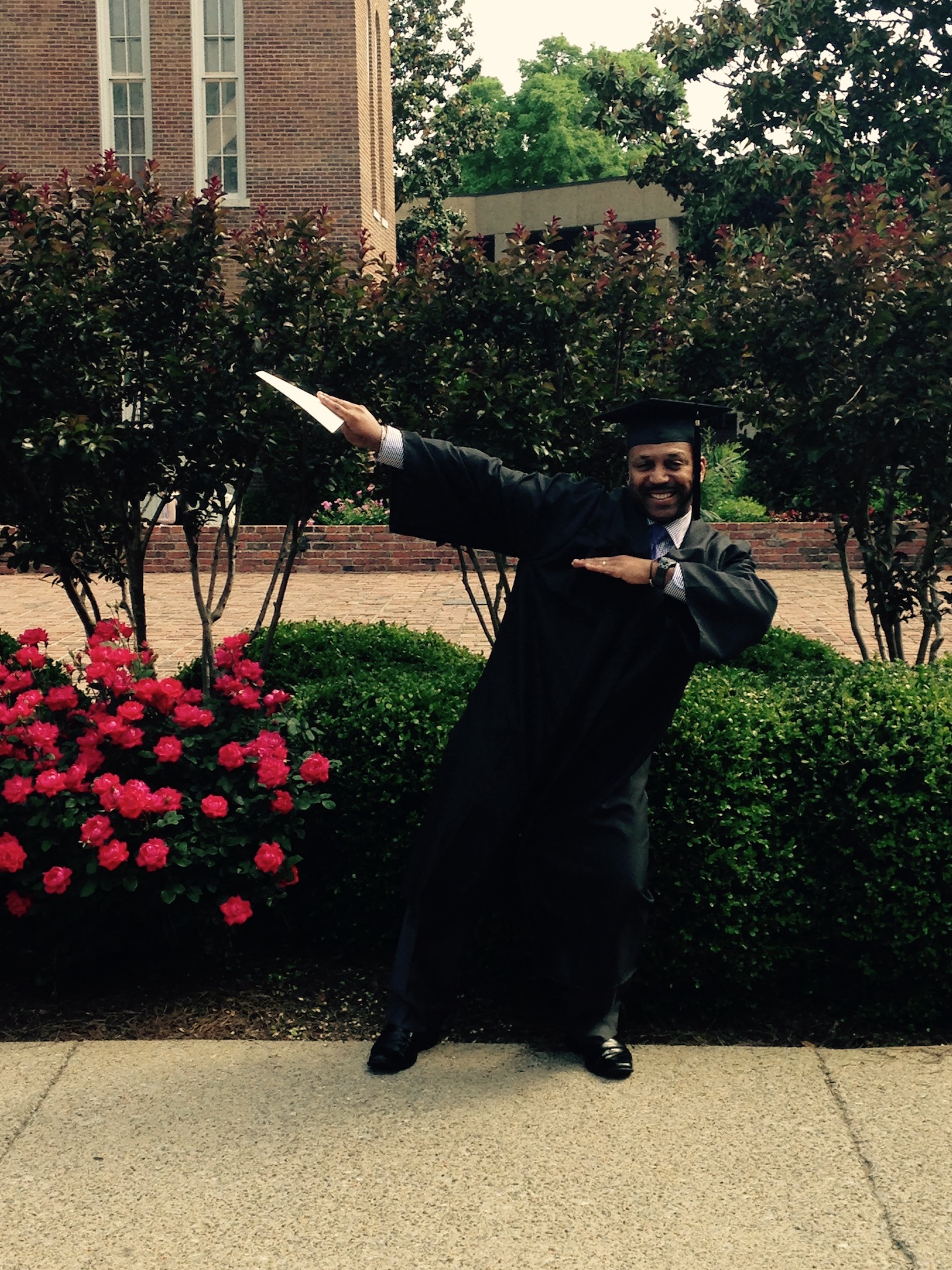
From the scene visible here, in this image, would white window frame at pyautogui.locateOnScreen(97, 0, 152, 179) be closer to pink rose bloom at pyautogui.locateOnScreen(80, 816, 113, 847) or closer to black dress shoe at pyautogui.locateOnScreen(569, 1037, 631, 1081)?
pink rose bloom at pyautogui.locateOnScreen(80, 816, 113, 847)

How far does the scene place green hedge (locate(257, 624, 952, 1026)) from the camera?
3764mm

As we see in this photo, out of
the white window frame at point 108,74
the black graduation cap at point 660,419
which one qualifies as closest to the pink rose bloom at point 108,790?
the black graduation cap at point 660,419

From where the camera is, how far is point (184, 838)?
385 centimetres

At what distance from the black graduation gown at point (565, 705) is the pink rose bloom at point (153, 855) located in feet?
2.26

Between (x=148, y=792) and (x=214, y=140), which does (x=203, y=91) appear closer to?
(x=214, y=140)

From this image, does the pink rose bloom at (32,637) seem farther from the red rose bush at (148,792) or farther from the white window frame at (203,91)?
the white window frame at (203,91)

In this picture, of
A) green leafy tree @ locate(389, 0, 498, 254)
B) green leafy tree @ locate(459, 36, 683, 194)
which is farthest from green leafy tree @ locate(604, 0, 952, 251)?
green leafy tree @ locate(459, 36, 683, 194)

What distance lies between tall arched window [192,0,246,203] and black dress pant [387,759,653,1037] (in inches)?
683

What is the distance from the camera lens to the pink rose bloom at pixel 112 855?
360 cm

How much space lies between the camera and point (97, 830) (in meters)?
3.64

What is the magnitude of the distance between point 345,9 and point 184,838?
59.1 feet

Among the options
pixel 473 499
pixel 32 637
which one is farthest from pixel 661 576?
pixel 32 637

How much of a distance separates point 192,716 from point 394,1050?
1178mm

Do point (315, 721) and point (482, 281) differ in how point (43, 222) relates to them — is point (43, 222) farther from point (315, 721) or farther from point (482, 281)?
point (315, 721)
